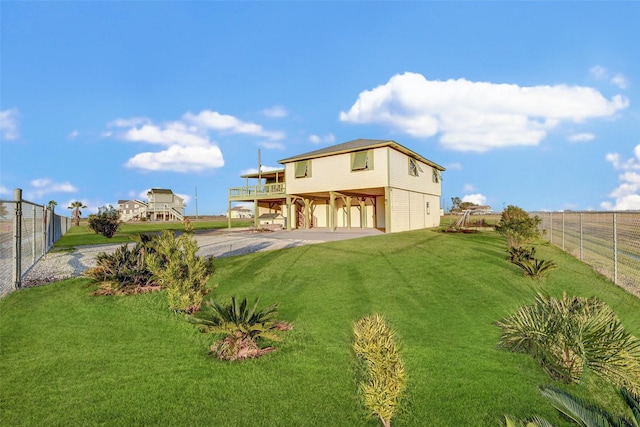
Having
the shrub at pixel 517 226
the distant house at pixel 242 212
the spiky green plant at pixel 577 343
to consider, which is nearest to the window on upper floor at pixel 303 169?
the shrub at pixel 517 226

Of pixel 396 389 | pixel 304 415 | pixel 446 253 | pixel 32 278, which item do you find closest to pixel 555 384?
pixel 396 389

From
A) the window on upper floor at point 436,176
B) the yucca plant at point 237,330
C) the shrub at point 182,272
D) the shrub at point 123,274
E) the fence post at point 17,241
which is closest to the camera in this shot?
the yucca plant at point 237,330

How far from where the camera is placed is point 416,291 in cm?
791

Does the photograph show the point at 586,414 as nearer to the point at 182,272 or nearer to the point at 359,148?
the point at 182,272

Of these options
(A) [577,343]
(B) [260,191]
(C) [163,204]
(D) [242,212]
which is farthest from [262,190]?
(D) [242,212]

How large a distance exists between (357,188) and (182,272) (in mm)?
17129

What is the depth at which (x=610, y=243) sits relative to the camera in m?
10.3

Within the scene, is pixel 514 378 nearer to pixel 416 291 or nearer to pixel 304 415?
pixel 304 415

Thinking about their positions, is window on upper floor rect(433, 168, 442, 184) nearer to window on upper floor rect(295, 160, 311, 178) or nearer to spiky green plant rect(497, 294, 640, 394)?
window on upper floor rect(295, 160, 311, 178)

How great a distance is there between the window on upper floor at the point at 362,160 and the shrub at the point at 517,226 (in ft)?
29.0

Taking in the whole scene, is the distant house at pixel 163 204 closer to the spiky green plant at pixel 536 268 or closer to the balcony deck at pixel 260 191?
the balcony deck at pixel 260 191

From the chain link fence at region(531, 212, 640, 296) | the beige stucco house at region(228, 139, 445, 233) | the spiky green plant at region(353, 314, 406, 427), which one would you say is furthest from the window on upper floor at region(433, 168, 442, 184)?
the spiky green plant at region(353, 314, 406, 427)

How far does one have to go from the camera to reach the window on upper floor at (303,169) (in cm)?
2530

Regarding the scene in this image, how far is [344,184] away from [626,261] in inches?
616
